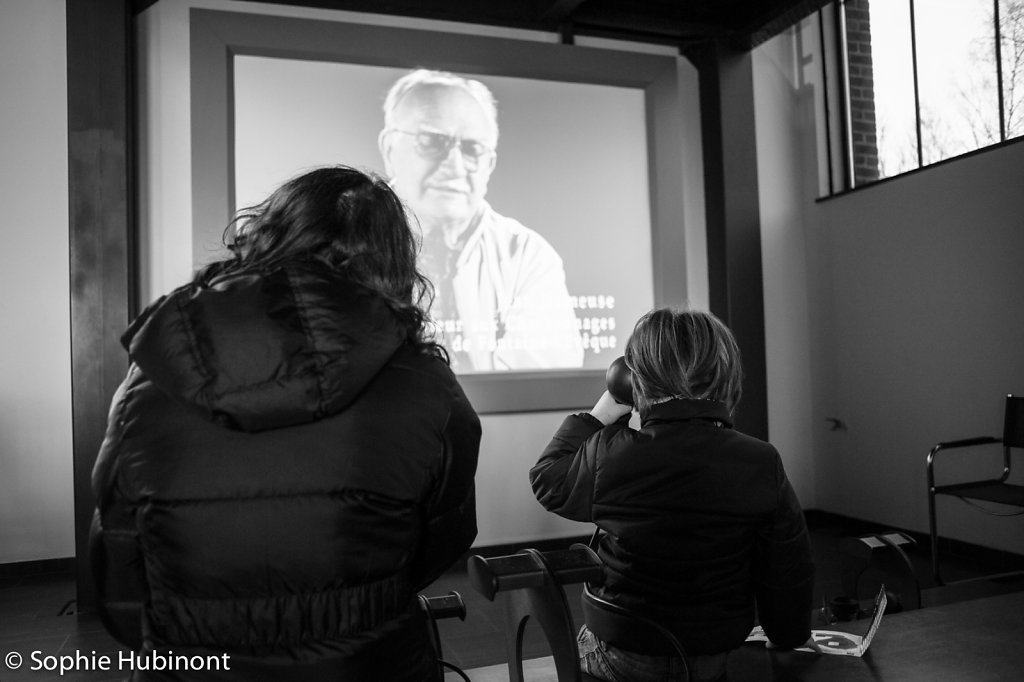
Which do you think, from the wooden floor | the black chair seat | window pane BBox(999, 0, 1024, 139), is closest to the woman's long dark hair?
the wooden floor

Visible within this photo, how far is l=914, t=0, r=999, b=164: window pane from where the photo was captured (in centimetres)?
384

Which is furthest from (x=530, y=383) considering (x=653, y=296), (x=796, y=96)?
(x=796, y=96)

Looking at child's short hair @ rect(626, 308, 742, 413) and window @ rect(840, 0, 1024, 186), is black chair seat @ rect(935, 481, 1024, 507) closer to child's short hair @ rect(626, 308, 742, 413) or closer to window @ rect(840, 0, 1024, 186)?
window @ rect(840, 0, 1024, 186)

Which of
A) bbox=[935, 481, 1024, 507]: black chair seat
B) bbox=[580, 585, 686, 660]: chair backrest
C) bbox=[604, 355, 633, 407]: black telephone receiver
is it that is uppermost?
bbox=[604, 355, 633, 407]: black telephone receiver

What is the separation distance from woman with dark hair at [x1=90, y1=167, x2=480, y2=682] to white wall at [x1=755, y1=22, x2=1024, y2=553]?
146 inches

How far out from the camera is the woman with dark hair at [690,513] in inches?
50.2

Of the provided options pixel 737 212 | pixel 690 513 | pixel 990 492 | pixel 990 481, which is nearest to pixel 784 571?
pixel 690 513

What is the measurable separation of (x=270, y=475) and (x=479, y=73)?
11.6ft

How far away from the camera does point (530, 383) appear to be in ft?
13.3

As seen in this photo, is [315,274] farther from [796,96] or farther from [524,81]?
[796,96]

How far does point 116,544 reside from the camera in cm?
89

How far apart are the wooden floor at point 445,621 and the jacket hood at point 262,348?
1587mm

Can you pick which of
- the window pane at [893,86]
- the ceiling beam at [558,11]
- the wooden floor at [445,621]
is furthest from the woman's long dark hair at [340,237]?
the window pane at [893,86]

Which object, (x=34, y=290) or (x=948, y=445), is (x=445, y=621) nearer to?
(x=948, y=445)
